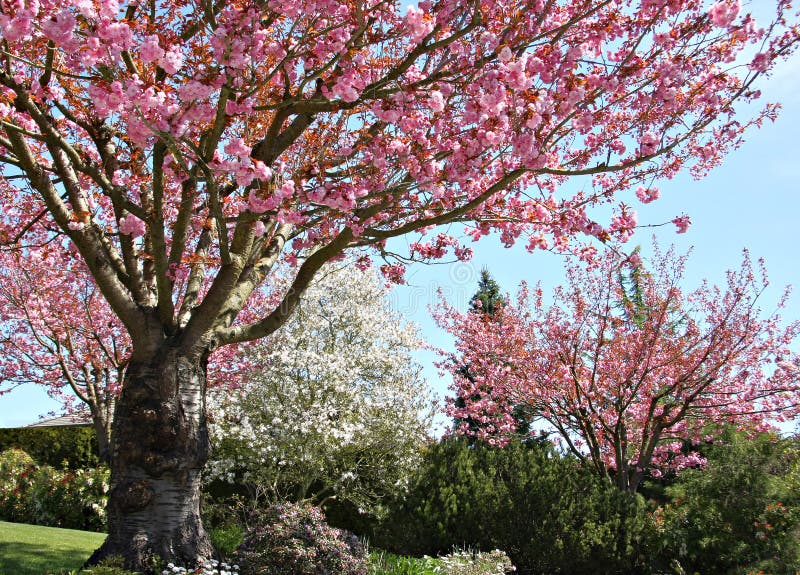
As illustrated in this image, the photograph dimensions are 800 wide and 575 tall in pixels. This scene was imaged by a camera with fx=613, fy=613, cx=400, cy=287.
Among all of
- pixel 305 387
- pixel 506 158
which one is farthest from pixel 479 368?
pixel 506 158

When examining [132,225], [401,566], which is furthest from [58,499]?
[132,225]

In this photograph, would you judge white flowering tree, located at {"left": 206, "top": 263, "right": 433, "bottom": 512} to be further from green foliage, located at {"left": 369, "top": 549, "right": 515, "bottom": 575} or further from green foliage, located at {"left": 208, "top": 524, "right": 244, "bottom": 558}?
green foliage, located at {"left": 369, "top": 549, "right": 515, "bottom": 575}

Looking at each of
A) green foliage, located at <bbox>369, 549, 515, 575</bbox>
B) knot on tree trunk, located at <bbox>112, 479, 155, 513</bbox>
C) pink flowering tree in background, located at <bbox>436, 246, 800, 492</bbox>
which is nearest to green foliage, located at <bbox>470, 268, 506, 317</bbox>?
pink flowering tree in background, located at <bbox>436, 246, 800, 492</bbox>

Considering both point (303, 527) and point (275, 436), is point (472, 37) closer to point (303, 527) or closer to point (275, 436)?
point (303, 527)

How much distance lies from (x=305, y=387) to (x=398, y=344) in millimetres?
2418

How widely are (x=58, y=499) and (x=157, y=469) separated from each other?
26.2 ft

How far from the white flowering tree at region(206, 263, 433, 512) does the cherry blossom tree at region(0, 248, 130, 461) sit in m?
1.98

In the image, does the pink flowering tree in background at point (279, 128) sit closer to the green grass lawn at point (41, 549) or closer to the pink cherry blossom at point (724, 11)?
the pink cherry blossom at point (724, 11)

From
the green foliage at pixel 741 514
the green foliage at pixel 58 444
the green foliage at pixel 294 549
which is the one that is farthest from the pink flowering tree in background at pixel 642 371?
the green foliage at pixel 58 444

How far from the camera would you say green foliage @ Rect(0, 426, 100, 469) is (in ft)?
54.6

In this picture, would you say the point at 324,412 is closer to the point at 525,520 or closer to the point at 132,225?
the point at 525,520

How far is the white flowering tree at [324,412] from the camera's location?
11398 millimetres

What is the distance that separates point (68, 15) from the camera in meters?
4.25

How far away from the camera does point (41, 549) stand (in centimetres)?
827
